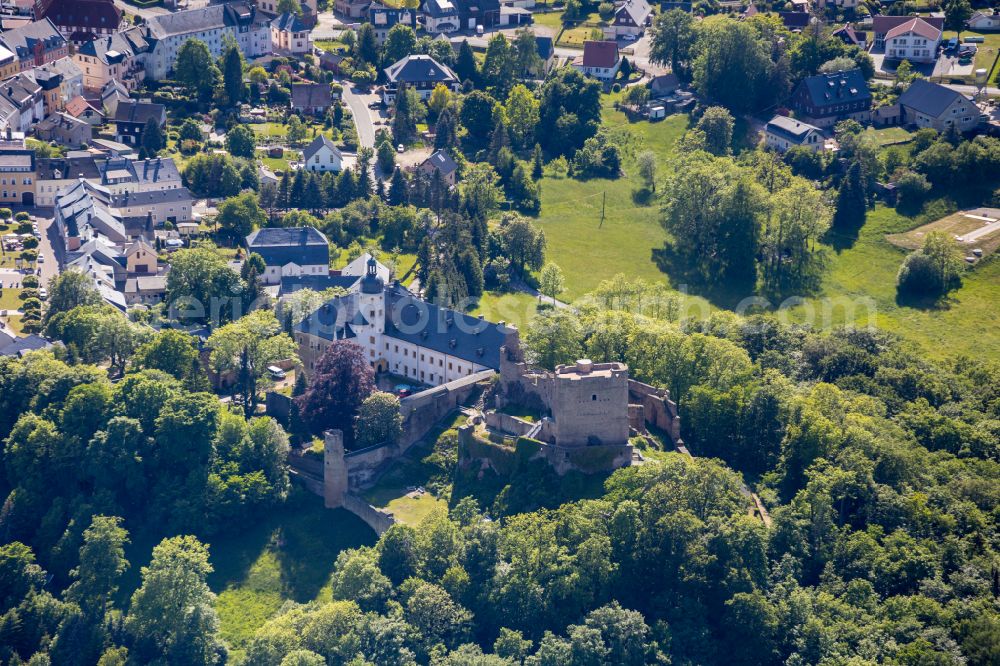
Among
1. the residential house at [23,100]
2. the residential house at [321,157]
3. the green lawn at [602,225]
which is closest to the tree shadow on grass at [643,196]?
the green lawn at [602,225]

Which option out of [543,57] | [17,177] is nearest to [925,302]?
[543,57]

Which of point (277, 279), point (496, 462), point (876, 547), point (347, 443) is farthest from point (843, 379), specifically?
point (277, 279)

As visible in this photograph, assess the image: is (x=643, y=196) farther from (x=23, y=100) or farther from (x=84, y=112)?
(x=23, y=100)

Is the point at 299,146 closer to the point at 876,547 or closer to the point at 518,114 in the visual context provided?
the point at 518,114

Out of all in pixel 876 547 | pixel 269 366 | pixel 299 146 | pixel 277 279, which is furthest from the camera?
pixel 299 146

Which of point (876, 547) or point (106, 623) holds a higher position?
point (876, 547)

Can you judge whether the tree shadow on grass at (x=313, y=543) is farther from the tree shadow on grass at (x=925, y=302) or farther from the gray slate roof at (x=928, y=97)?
the gray slate roof at (x=928, y=97)

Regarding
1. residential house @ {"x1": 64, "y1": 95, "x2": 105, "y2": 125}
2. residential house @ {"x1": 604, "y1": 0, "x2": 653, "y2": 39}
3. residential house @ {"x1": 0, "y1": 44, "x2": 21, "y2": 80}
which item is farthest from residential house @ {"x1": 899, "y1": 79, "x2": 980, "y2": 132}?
residential house @ {"x1": 0, "y1": 44, "x2": 21, "y2": 80}
